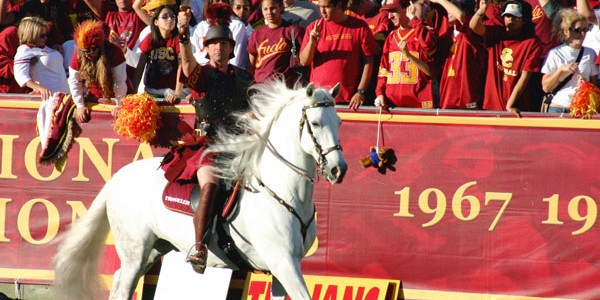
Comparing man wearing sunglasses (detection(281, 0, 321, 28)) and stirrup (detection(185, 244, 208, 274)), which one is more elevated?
man wearing sunglasses (detection(281, 0, 321, 28))

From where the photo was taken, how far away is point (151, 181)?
8.83m

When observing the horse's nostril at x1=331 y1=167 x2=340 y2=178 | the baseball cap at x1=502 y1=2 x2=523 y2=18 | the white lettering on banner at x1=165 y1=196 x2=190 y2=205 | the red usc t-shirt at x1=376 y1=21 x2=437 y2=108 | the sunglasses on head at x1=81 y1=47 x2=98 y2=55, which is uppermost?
the baseball cap at x1=502 y1=2 x2=523 y2=18

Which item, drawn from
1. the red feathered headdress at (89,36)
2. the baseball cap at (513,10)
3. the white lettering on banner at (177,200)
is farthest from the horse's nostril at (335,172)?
the red feathered headdress at (89,36)

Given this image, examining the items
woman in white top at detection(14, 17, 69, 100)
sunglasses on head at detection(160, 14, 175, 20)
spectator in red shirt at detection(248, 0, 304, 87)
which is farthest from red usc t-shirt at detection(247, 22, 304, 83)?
woman in white top at detection(14, 17, 69, 100)

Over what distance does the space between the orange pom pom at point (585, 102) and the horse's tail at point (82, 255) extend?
4.09 metres

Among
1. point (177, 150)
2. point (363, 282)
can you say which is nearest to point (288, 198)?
point (177, 150)

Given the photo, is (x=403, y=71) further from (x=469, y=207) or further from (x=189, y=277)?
(x=189, y=277)

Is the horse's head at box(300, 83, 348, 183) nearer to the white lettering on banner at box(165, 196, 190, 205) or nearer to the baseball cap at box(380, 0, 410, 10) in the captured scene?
the white lettering on banner at box(165, 196, 190, 205)

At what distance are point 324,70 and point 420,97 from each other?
37.7 inches

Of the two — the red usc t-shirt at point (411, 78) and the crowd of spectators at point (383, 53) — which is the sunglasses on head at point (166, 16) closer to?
the crowd of spectators at point (383, 53)

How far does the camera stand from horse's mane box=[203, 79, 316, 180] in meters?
8.12

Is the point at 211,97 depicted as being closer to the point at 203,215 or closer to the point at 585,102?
the point at 203,215

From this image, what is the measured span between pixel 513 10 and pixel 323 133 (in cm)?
304

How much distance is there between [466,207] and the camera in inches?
374
